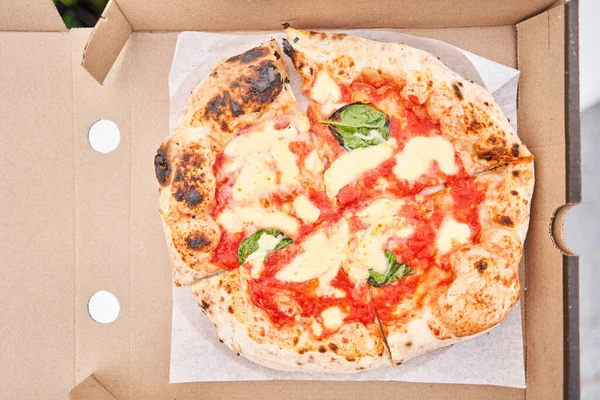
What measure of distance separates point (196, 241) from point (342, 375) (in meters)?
0.90

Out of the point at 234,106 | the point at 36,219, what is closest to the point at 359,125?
the point at 234,106

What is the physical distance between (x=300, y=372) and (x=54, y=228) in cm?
131

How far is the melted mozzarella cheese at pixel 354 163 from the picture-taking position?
2.24 m

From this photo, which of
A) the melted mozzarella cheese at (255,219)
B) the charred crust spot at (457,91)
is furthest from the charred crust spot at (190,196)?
the charred crust spot at (457,91)

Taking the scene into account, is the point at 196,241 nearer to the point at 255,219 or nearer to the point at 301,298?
the point at 255,219

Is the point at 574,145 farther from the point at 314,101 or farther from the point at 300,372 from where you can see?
the point at 300,372

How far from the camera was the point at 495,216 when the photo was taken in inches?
86.6

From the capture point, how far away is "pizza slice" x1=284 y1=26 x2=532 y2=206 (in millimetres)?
2213

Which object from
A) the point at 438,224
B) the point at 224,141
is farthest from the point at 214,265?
the point at 438,224

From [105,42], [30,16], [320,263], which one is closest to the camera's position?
[320,263]

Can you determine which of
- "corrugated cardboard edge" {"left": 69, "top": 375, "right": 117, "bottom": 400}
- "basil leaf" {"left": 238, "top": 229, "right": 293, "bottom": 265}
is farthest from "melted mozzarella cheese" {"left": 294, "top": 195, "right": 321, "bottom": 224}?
"corrugated cardboard edge" {"left": 69, "top": 375, "right": 117, "bottom": 400}

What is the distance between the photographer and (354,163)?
7.39 ft

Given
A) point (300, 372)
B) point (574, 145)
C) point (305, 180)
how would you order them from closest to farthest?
point (574, 145) < point (305, 180) < point (300, 372)

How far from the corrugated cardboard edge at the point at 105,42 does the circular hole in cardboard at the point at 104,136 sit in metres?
0.23
